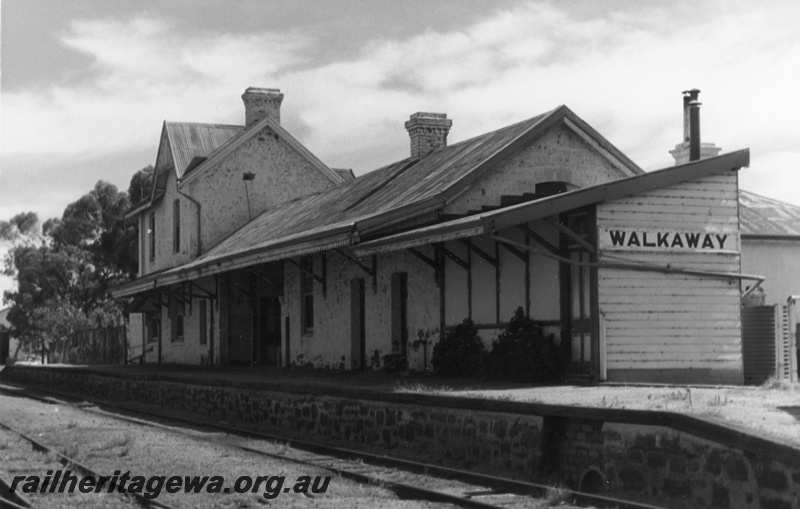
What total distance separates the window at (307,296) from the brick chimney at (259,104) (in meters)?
10.6

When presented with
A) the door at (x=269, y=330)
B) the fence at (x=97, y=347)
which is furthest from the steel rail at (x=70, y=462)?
the fence at (x=97, y=347)

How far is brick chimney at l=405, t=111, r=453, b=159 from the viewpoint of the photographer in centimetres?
2406

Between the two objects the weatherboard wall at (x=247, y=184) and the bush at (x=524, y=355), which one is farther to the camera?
the weatherboard wall at (x=247, y=184)

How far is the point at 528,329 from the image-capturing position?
15.6 m

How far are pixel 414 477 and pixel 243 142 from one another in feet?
72.6

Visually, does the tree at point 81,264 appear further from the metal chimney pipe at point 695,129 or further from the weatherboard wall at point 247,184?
the metal chimney pipe at point 695,129

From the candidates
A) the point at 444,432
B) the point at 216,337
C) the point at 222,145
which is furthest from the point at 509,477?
the point at 222,145

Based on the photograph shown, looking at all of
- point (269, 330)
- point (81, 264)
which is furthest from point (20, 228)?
point (269, 330)

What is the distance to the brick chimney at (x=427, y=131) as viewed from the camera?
2406 cm

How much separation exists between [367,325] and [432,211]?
12.0 feet

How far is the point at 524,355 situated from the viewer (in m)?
15.4

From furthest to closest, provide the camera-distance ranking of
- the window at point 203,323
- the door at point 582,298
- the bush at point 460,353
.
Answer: the window at point 203,323
the bush at point 460,353
the door at point 582,298

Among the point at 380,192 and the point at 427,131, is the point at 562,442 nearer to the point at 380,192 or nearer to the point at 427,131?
the point at 380,192

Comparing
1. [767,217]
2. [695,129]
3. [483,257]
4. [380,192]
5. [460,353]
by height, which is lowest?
[460,353]
